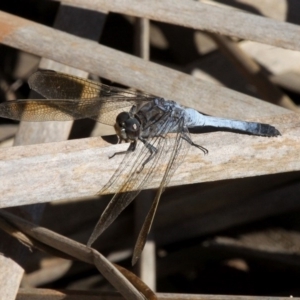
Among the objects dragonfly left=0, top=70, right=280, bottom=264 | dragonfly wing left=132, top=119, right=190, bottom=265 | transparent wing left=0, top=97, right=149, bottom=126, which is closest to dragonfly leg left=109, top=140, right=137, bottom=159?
dragonfly left=0, top=70, right=280, bottom=264

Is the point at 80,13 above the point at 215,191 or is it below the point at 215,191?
above

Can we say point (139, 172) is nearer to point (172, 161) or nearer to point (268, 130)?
point (172, 161)

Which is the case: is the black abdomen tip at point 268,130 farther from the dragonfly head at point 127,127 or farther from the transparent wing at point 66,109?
the transparent wing at point 66,109

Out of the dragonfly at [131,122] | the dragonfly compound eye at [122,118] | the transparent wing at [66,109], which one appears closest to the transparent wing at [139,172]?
the dragonfly at [131,122]

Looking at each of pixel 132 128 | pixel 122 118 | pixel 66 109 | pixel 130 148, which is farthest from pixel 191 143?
pixel 66 109

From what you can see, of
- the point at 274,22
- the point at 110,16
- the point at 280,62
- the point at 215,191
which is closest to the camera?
the point at 274,22

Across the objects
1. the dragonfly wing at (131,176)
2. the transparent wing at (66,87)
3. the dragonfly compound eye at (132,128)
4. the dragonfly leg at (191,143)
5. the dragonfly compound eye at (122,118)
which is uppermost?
the transparent wing at (66,87)

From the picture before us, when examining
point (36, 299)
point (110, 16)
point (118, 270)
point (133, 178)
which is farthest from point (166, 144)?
point (110, 16)

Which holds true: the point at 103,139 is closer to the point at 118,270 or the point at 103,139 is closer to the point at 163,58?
the point at 118,270

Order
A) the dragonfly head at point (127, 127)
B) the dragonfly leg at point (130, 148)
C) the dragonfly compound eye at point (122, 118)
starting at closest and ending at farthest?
the dragonfly leg at point (130, 148), the dragonfly head at point (127, 127), the dragonfly compound eye at point (122, 118)
